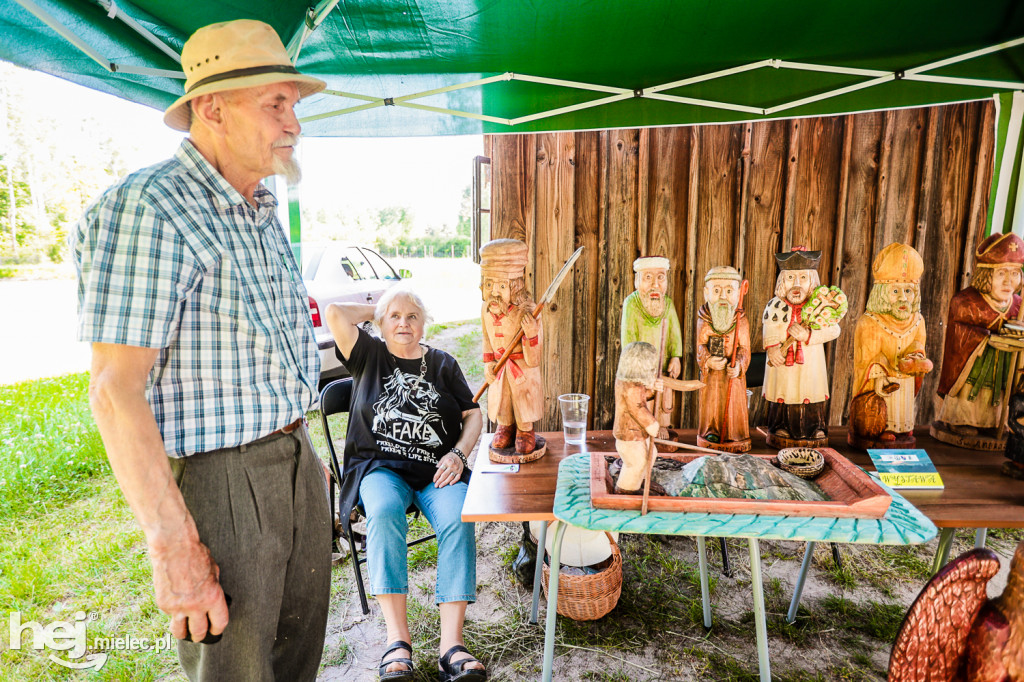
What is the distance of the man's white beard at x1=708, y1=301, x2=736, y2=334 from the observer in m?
2.11

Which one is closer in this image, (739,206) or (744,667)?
(744,667)

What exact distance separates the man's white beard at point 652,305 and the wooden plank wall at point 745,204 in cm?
96

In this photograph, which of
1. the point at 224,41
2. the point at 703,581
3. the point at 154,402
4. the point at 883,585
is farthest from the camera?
the point at 883,585

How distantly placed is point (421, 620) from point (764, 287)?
98.9 inches

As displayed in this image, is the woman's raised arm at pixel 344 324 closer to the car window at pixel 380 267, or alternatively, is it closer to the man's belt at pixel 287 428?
the man's belt at pixel 287 428

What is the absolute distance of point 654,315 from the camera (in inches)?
87.8

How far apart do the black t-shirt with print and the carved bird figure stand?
164 centimetres

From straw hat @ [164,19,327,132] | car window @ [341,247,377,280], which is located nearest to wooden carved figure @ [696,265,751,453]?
straw hat @ [164,19,327,132]

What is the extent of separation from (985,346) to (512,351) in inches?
71.3

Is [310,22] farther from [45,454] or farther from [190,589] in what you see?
[45,454]

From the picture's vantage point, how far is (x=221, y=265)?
4.06 feet

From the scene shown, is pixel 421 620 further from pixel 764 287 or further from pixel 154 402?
pixel 764 287

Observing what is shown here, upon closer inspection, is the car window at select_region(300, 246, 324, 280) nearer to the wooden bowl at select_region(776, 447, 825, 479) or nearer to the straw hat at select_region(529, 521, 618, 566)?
the straw hat at select_region(529, 521, 618, 566)

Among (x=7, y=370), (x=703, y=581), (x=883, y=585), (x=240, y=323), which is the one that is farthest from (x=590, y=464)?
(x=7, y=370)
